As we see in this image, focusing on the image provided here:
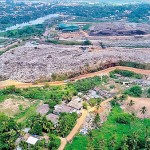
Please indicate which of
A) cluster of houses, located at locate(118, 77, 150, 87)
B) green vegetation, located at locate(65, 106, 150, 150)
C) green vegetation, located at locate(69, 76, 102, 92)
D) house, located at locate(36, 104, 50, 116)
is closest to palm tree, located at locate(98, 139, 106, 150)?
green vegetation, located at locate(65, 106, 150, 150)

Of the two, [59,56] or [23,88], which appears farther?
[59,56]

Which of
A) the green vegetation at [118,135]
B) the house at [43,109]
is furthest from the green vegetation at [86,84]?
the green vegetation at [118,135]

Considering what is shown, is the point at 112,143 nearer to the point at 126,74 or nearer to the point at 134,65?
the point at 126,74

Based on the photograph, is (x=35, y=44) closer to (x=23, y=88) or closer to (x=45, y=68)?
(x=45, y=68)

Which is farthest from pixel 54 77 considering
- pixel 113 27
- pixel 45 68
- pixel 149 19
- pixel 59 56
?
pixel 149 19

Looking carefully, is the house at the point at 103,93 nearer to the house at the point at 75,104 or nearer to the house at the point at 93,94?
the house at the point at 93,94

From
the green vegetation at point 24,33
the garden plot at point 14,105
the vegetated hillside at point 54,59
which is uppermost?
the garden plot at point 14,105
